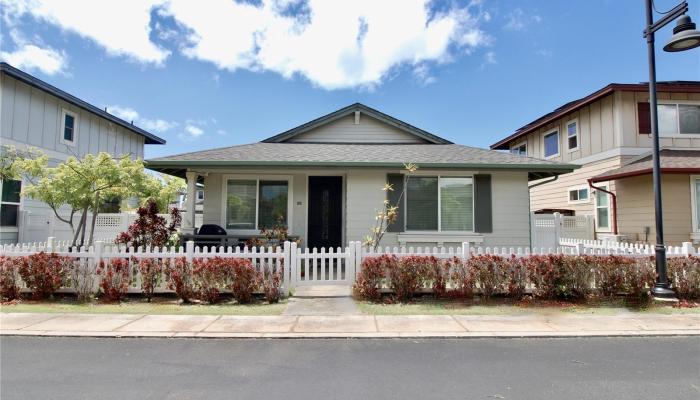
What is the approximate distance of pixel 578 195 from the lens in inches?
610

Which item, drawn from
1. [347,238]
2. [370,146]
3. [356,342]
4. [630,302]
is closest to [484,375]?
[356,342]

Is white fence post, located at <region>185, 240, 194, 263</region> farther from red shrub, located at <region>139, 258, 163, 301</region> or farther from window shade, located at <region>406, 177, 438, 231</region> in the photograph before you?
window shade, located at <region>406, 177, 438, 231</region>

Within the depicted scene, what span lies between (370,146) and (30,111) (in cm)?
1256

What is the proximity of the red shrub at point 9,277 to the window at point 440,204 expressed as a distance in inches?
338

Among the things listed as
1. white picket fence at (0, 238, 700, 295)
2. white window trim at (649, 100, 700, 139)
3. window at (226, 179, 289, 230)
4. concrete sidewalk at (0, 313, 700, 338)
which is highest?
white window trim at (649, 100, 700, 139)

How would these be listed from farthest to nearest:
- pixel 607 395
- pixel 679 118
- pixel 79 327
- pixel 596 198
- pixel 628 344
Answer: pixel 596 198 < pixel 679 118 < pixel 79 327 < pixel 628 344 < pixel 607 395

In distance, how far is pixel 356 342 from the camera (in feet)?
16.1

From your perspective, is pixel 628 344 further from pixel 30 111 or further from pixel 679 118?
pixel 30 111

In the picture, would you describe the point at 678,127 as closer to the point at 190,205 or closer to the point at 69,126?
the point at 190,205

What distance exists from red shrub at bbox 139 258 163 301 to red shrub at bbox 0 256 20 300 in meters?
2.28

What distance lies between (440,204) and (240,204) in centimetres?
576

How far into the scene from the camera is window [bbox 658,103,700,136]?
1335cm

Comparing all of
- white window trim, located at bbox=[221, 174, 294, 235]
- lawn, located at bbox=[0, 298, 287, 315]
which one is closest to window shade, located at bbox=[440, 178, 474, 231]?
white window trim, located at bbox=[221, 174, 294, 235]

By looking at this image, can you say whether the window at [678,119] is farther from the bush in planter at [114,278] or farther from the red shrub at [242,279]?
the bush in planter at [114,278]
